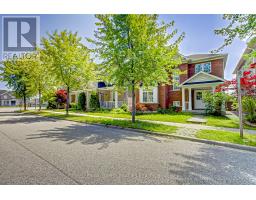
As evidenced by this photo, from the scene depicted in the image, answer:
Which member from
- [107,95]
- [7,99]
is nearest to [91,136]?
[107,95]

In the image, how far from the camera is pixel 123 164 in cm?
398

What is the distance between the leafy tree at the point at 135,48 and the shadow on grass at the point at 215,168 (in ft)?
18.0

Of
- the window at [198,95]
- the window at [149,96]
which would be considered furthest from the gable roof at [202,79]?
the window at [149,96]

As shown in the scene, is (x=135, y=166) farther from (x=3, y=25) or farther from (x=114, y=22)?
(x=114, y=22)

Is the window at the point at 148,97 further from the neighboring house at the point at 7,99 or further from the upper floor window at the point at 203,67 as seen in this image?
the neighboring house at the point at 7,99

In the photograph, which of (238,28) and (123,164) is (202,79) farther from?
(123,164)

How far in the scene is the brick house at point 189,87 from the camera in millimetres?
17703

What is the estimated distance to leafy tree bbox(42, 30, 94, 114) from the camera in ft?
51.9

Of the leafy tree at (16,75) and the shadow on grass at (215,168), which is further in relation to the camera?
the leafy tree at (16,75)

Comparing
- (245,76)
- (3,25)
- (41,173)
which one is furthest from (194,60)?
(41,173)

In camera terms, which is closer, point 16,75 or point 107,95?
point 16,75

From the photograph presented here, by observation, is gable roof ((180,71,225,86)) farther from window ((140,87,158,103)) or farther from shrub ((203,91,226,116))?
window ((140,87,158,103))

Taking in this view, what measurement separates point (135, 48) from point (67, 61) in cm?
841

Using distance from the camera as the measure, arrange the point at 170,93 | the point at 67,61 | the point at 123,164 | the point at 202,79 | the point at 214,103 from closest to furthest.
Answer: the point at 123,164 → the point at 214,103 → the point at 67,61 → the point at 202,79 → the point at 170,93
